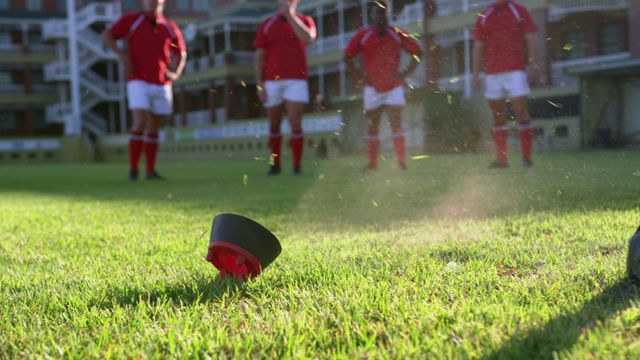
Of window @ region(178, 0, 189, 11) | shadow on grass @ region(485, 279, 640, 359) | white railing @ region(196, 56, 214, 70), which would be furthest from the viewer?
window @ region(178, 0, 189, 11)

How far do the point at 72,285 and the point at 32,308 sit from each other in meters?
0.28

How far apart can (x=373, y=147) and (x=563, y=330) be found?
6.10 m

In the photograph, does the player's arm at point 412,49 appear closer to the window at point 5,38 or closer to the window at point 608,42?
the window at point 608,42

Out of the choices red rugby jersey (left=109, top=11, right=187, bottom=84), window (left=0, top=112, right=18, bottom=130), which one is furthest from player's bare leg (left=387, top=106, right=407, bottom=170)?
window (left=0, top=112, right=18, bottom=130)

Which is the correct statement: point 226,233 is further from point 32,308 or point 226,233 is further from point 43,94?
point 43,94

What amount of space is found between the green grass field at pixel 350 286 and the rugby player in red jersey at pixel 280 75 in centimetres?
345

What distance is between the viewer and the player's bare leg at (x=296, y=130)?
795 cm

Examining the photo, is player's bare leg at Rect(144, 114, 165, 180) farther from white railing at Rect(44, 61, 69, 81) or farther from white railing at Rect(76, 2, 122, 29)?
white railing at Rect(44, 61, 69, 81)

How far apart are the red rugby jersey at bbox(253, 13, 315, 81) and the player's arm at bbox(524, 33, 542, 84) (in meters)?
2.66

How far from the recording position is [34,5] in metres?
43.8

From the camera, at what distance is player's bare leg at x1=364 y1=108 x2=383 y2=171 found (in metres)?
6.80

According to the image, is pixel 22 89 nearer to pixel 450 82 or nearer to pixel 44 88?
pixel 44 88

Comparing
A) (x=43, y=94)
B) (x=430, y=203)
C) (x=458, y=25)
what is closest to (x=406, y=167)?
(x=430, y=203)

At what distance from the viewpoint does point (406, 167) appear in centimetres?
745
